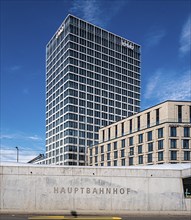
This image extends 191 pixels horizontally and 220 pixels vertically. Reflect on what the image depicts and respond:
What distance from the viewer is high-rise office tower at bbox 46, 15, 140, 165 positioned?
14023cm

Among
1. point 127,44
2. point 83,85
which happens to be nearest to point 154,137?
point 83,85

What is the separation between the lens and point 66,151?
443 ft

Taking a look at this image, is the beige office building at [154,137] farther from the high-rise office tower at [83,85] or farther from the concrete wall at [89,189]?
the concrete wall at [89,189]

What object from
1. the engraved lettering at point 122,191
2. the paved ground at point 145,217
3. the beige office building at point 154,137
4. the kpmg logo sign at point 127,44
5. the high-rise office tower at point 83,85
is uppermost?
the kpmg logo sign at point 127,44

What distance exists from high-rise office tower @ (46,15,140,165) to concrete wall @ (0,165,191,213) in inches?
4375

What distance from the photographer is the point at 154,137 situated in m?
87.8

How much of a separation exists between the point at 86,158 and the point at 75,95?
27.8 m

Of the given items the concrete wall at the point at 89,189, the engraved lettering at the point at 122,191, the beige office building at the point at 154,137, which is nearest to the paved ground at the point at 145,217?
the concrete wall at the point at 89,189

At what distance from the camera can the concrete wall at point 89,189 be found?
22.8 m

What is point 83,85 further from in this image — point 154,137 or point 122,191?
point 122,191

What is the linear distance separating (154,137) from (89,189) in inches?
2618

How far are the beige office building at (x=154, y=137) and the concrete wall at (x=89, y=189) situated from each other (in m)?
59.5

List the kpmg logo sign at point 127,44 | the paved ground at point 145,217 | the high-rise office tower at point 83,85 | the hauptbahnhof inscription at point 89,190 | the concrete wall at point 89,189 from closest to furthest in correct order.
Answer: the paved ground at point 145,217
the concrete wall at point 89,189
the hauptbahnhof inscription at point 89,190
the high-rise office tower at point 83,85
the kpmg logo sign at point 127,44

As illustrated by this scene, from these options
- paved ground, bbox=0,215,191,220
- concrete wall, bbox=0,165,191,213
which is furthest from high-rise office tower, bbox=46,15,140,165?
paved ground, bbox=0,215,191,220
